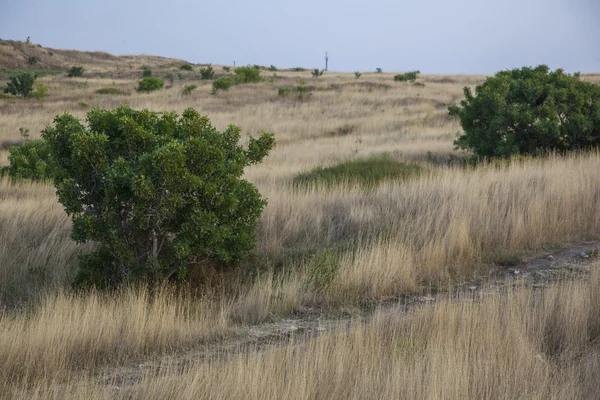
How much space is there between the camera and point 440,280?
619 cm

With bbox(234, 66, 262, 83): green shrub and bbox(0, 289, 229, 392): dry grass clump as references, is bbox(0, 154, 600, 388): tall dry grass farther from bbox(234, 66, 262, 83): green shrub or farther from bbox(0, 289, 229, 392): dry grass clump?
bbox(234, 66, 262, 83): green shrub

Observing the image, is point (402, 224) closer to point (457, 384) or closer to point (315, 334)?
point (315, 334)

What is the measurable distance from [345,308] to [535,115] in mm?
10429

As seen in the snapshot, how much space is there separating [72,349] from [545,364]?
Result: 3.23 m

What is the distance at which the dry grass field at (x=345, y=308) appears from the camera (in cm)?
343

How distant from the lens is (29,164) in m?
14.8

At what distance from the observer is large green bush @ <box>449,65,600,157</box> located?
13.9m

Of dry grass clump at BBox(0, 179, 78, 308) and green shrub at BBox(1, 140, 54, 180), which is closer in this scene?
dry grass clump at BBox(0, 179, 78, 308)

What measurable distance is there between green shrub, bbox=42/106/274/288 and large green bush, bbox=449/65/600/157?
9.33 m

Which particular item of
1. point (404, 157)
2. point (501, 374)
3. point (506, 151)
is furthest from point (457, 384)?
point (404, 157)

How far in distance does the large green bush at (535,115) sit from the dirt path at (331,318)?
7.27m

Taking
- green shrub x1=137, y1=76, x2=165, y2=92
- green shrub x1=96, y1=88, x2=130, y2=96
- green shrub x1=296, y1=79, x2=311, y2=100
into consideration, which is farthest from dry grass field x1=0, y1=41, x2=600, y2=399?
green shrub x1=137, y1=76, x2=165, y2=92

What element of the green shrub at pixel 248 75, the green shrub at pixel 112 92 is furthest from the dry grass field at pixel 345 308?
the green shrub at pixel 248 75

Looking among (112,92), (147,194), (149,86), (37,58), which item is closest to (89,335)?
(147,194)
